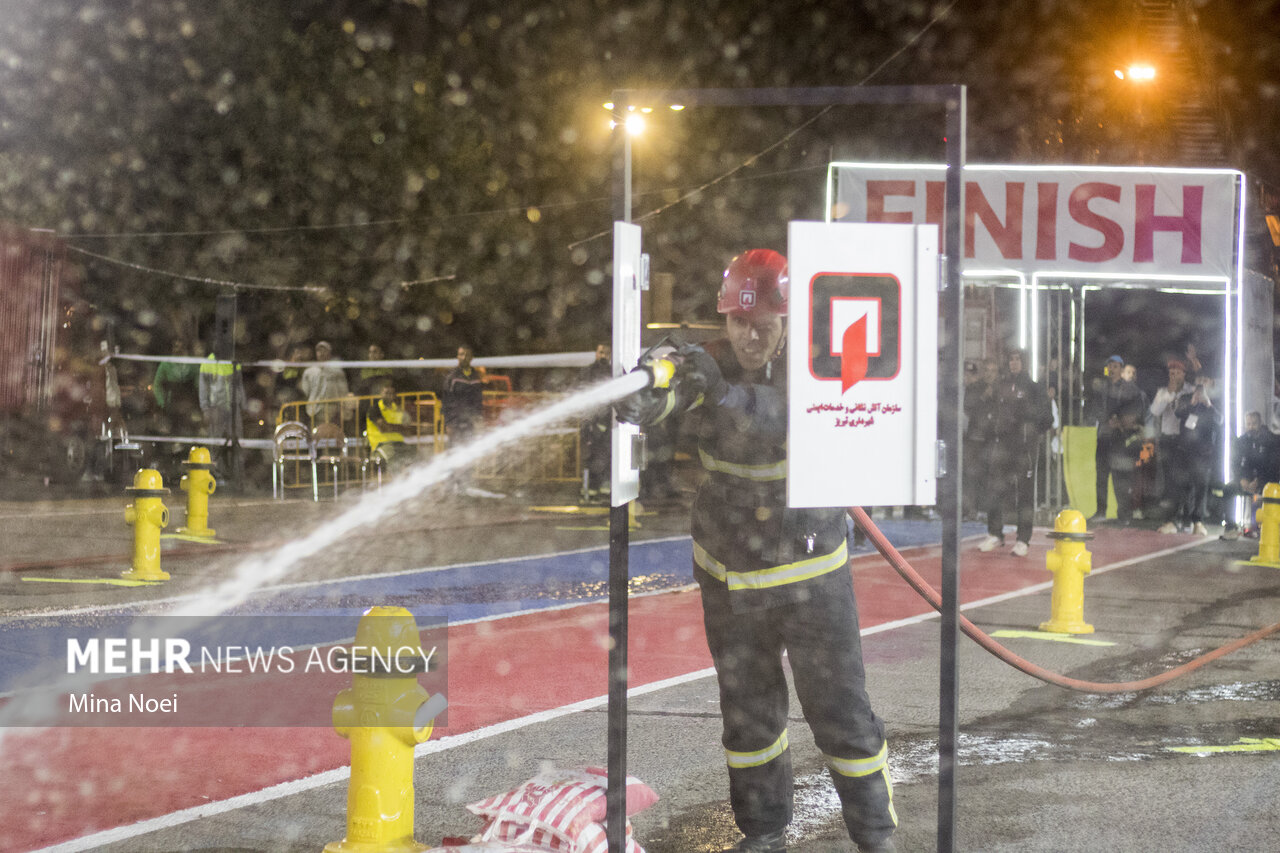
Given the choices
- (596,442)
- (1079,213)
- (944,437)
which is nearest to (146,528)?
(944,437)

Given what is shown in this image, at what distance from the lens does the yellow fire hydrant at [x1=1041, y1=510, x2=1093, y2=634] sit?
29.0 ft

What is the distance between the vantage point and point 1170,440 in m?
16.6

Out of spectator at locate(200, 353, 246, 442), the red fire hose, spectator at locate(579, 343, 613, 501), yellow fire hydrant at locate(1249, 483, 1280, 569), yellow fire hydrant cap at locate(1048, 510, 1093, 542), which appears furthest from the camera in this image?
spectator at locate(200, 353, 246, 442)

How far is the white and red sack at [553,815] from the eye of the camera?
3879mm

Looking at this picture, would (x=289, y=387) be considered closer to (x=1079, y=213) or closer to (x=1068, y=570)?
(x=1079, y=213)

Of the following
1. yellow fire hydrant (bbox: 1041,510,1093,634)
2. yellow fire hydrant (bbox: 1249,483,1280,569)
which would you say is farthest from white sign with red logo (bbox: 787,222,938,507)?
yellow fire hydrant (bbox: 1249,483,1280,569)

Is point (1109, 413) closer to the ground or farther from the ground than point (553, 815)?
farther from the ground

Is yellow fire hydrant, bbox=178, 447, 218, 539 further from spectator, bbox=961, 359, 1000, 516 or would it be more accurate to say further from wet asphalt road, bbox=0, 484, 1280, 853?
spectator, bbox=961, 359, 1000, 516

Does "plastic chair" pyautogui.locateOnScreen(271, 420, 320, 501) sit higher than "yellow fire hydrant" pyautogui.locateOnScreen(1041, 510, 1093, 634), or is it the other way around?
"plastic chair" pyautogui.locateOnScreen(271, 420, 320, 501)

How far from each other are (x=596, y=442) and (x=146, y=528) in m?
8.01

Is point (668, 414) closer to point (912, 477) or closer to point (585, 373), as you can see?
point (912, 477)

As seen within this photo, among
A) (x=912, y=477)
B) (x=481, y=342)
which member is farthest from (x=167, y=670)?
(x=481, y=342)

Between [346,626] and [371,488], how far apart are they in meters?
9.80

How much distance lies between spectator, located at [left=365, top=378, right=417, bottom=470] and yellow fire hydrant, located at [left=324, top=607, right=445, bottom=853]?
13.5 m
